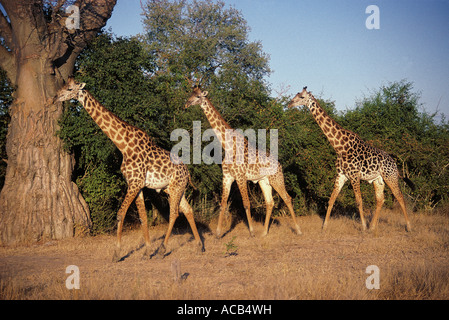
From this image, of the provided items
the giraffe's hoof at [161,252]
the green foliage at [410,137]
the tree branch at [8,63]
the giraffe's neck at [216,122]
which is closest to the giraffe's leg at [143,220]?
the giraffe's hoof at [161,252]

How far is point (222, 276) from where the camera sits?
688 cm

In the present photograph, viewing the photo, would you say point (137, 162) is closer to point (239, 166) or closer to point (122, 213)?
point (122, 213)

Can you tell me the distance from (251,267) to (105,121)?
4.35 m

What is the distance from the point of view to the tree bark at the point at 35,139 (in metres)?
10.4

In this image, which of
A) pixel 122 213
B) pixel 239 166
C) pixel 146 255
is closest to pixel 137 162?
pixel 122 213

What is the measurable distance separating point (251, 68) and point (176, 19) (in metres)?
6.71

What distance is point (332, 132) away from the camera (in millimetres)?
11359

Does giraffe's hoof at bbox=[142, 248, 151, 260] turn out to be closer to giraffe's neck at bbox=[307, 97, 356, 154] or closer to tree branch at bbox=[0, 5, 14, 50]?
giraffe's neck at bbox=[307, 97, 356, 154]

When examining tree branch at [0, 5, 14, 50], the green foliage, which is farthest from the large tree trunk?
the green foliage

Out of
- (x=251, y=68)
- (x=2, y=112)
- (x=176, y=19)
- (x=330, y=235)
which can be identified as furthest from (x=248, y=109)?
(x=176, y=19)

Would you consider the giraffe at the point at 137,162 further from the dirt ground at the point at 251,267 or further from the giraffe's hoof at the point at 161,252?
the dirt ground at the point at 251,267

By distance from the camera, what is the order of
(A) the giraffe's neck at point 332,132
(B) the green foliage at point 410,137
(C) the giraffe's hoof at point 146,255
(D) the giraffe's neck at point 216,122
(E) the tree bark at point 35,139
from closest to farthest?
(C) the giraffe's hoof at point 146,255 < (E) the tree bark at point 35,139 < (D) the giraffe's neck at point 216,122 < (A) the giraffe's neck at point 332,132 < (B) the green foliage at point 410,137

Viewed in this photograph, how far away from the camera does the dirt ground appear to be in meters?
5.73
